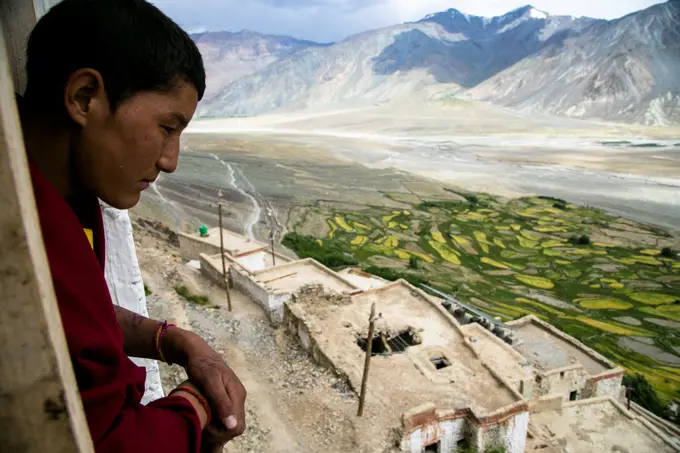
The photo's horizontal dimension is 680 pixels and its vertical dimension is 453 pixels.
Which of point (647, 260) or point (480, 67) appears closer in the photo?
point (647, 260)

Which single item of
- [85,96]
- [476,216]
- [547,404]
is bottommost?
[547,404]

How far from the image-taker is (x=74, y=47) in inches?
A: 44.6

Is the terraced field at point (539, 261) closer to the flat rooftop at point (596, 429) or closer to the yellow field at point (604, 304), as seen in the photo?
the yellow field at point (604, 304)

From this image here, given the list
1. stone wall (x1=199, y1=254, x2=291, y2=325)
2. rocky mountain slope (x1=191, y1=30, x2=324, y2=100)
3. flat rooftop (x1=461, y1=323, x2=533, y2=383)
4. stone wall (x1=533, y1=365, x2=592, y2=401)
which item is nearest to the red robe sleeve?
flat rooftop (x1=461, y1=323, x2=533, y2=383)

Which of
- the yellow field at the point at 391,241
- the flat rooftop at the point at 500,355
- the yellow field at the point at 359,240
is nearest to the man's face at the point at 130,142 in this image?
the flat rooftop at the point at 500,355

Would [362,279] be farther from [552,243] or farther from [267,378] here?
[552,243]

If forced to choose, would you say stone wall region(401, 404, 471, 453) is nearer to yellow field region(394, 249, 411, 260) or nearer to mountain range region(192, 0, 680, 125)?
yellow field region(394, 249, 411, 260)

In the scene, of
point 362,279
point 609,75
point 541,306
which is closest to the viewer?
point 362,279

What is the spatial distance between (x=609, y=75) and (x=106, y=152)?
91795 millimetres

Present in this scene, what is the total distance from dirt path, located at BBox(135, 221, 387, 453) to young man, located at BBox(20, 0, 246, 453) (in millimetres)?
7138

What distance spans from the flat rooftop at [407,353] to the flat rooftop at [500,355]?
113cm

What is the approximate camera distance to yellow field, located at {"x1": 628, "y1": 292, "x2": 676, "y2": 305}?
84.0ft

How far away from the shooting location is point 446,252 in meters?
31.5

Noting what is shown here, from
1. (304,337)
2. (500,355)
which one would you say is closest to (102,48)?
(304,337)
